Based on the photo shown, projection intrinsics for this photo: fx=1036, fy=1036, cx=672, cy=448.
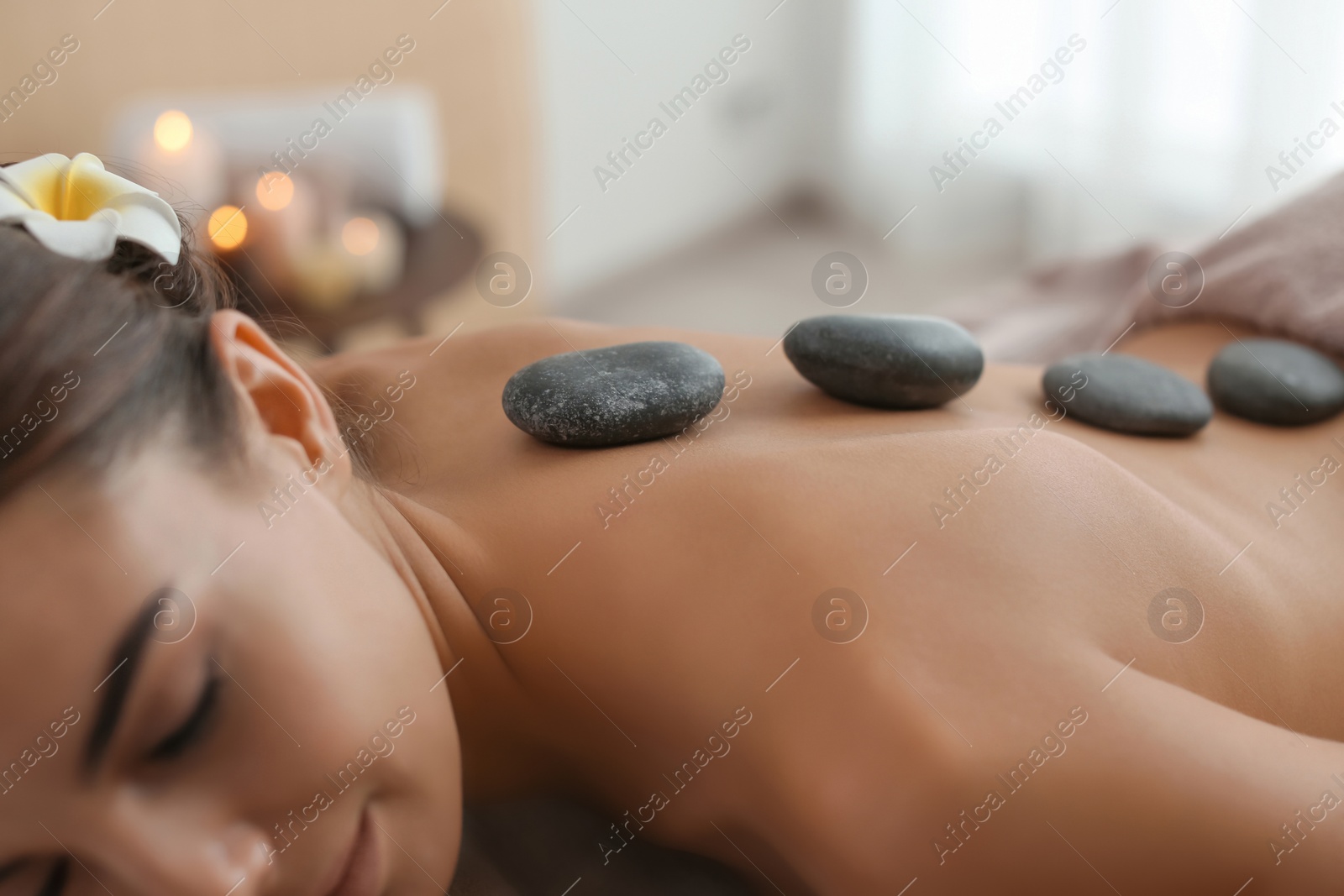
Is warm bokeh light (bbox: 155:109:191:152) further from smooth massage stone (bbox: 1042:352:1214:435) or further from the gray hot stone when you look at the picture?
the gray hot stone

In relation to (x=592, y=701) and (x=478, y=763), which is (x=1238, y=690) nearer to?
(x=592, y=701)

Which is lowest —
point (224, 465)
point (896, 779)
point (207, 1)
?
point (896, 779)

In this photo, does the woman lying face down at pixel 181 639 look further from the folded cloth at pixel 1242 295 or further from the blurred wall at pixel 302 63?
the blurred wall at pixel 302 63

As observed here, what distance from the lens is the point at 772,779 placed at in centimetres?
66

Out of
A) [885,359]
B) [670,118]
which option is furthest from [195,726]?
[670,118]

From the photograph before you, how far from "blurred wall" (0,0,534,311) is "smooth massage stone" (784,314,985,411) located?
4.09 ft

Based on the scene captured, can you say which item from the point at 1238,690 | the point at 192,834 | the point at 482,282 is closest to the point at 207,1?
the point at 482,282

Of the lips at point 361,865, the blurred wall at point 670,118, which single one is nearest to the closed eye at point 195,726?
the lips at point 361,865

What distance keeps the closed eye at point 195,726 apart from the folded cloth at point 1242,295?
1.04 metres

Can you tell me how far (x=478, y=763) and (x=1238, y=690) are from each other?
22.0 inches

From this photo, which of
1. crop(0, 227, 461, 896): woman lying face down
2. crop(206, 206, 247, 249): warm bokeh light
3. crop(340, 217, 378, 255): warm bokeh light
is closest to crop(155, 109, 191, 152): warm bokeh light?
crop(206, 206, 247, 249): warm bokeh light

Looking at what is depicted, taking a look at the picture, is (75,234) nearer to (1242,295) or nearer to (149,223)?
(149,223)

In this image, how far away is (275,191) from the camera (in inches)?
64.6

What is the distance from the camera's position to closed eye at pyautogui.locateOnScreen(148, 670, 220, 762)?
0.56 metres
